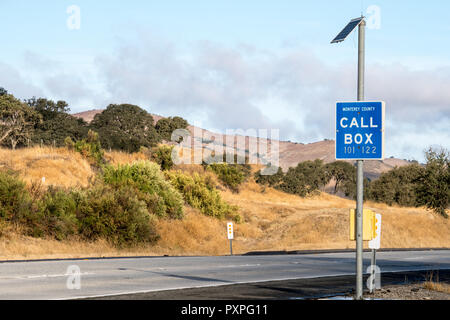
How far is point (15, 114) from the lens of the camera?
231 feet

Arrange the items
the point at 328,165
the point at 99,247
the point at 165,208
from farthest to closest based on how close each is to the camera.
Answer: the point at 328,165, the point at 165,208, the point at 99,247

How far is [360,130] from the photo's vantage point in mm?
11570

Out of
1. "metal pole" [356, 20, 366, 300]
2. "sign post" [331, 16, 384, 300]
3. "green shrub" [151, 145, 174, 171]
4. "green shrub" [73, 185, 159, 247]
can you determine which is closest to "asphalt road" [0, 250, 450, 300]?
"metal pole" [356, 20, 366, 300]

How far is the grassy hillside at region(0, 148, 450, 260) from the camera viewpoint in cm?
2785

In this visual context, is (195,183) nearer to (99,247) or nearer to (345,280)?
(99,247)

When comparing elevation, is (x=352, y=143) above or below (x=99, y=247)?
above

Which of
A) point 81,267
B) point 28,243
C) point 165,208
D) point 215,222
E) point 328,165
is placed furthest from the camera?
point 328,165

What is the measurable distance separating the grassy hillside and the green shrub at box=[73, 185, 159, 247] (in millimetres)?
645

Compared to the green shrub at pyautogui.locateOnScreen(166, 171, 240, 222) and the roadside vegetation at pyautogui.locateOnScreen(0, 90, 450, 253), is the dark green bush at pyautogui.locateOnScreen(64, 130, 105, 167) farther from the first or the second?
the green shrub at pyautogui.locateOnScreen(166, 171, 240, 222)

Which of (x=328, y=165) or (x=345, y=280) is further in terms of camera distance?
(x=328, y=165)

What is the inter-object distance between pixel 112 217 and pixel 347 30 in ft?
68.6

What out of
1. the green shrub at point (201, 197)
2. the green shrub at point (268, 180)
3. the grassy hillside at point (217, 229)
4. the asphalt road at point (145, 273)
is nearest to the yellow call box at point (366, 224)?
the asphalt road at point (145, 273)
